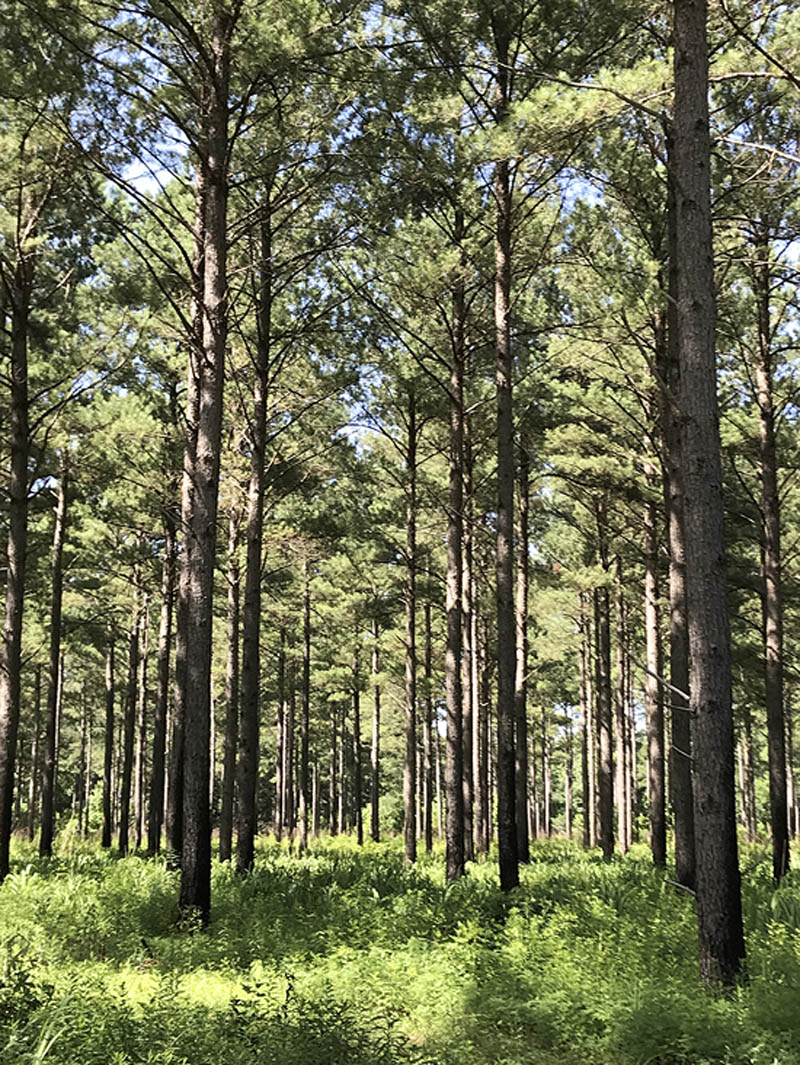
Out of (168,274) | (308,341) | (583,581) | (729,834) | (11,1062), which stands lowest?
(11,1062)

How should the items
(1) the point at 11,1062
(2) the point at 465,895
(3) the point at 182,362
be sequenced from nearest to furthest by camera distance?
(1) the point at 11,1062
(2) the point at 465,895
(3) the point at 182,362

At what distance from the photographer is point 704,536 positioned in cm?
643

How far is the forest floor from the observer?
4906 mm

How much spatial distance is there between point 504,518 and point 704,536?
4.68 metres

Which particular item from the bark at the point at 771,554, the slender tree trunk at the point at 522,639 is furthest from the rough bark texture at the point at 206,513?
the slender tree trunk at the point at 522,639

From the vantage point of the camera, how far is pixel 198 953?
7359 millimetres

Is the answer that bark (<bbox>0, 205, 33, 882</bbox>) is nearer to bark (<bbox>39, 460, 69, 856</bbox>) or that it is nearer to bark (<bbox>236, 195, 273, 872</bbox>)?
bark (<bbox>236, 195, 273, 872</bbox>)

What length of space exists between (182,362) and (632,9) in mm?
10490

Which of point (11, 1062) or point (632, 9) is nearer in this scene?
point (11, 1062)

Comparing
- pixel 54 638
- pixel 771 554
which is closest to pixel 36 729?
pixel 54 638

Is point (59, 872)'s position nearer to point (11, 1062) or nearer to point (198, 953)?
point (198, 953)

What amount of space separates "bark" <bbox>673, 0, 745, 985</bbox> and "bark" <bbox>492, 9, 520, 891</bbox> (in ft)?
11.4

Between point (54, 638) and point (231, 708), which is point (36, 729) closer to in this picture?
point (54, 638)

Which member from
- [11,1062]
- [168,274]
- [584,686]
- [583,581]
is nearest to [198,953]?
[11,1062]
